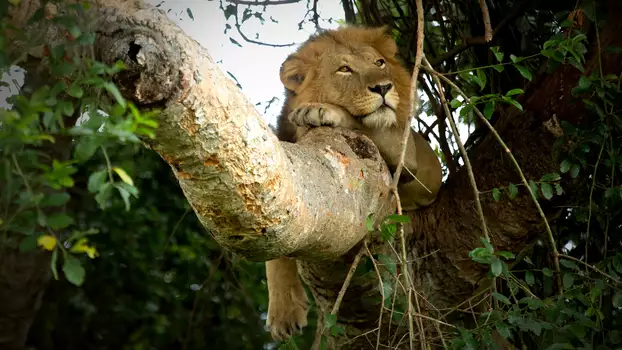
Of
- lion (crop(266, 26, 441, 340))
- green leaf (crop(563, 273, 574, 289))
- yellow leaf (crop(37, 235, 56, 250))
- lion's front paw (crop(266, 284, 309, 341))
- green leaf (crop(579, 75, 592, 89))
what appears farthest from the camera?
lion's front paw (crop(266, 284, 309, 341))

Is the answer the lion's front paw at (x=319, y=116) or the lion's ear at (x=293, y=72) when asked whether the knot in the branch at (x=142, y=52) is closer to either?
the lion's front paw at (x=319, y=116)

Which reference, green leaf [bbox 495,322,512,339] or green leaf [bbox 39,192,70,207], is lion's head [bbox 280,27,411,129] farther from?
green leaf [bbox 39,192,70,207]

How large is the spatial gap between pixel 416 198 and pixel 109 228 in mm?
1931

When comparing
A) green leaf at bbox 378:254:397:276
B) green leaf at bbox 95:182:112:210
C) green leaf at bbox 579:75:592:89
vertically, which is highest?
green leaf at bbox 579:75:592:89

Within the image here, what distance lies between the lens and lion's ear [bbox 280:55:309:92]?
3.38 metres

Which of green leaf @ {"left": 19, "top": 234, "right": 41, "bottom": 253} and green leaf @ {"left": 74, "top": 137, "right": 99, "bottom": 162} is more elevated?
green leaf @ {"left": 74, "top": 137, "right": 99, "bottom": 162}

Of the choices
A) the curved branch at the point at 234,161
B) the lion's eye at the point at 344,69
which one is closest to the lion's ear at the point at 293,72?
the lion's eye at the point at 344,69

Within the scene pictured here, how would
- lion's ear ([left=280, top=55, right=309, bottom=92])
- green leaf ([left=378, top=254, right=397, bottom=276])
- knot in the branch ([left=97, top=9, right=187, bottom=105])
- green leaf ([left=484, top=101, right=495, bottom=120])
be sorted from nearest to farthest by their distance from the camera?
knot in the branch ([left=97, top=9, right=187, bottom=105]) < green leaf ([left=378, top=254, right=397, bottom=276]) < green leaf ([left=484, top=101, right=495, bottom=120]) < lion's ear ([left=280, top=55, right=309, bottom=92])

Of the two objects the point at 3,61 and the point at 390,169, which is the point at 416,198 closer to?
the point at 390,169

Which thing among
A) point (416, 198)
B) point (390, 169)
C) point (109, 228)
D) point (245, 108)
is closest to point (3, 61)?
point (245, 108)

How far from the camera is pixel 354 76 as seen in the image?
3.12 metres

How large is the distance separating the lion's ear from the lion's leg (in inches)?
27.3

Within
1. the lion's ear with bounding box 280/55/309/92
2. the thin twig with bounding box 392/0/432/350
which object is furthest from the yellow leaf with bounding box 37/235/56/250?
the lion's ear with bounding box 280/55/309/92

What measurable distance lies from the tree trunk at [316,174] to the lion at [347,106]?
120 millimetres
